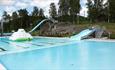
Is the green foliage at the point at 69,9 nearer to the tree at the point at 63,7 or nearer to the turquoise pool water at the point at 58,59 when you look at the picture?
the tree at the point at 63,7

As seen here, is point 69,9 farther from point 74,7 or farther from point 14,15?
point 14,15

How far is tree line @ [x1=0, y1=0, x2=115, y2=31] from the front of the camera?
115ft

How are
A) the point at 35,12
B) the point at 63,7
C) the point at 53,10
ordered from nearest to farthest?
the point at 63,7
the point at 53,10
the point at 35,12

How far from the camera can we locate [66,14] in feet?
131

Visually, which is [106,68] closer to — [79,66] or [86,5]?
[79,66]

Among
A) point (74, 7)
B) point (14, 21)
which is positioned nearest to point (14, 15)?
point (14, 21)

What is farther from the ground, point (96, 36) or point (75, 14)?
point (75, 14)

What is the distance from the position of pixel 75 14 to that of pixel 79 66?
31.4 meters

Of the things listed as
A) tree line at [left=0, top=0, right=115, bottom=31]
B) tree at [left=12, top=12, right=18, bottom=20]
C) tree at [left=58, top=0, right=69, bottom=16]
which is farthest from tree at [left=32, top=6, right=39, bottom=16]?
tree at [left=58, top=0, right=69, bottom=16]

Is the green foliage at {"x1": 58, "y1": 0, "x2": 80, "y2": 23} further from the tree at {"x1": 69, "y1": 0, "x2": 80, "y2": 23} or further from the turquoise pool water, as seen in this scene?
the turquoise pool water

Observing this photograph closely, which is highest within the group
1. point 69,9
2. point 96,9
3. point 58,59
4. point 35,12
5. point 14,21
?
point 69,9

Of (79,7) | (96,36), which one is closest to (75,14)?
(79,7)

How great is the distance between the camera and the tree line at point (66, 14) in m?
35.1

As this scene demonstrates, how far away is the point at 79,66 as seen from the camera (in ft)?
22.8
